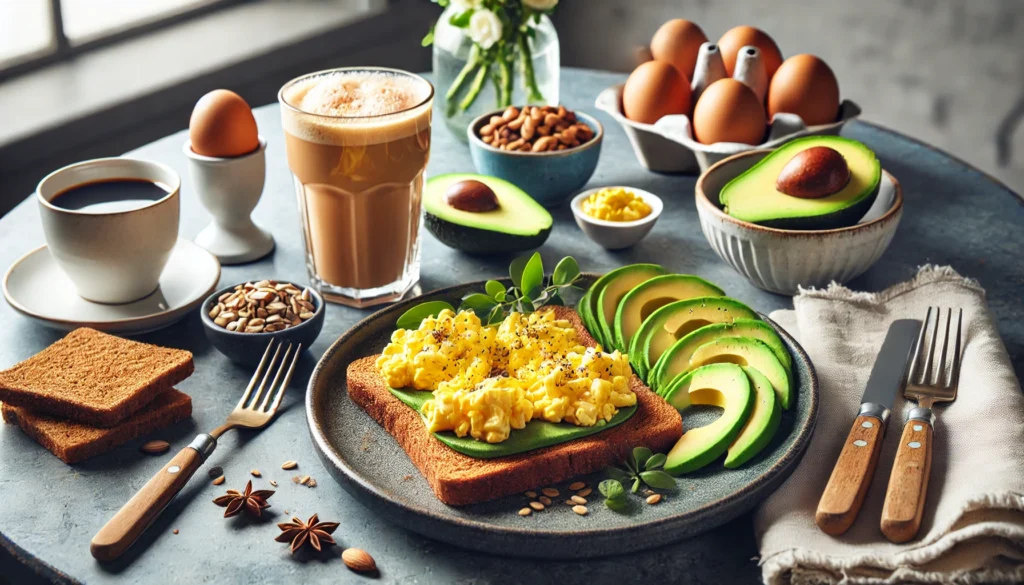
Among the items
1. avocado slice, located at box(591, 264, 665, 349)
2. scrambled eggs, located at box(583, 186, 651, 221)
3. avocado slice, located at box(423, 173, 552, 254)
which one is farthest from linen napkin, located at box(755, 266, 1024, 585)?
avocado slice, located at box(423, 173, 552, 254)

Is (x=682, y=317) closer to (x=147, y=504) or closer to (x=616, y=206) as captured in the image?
(x=616, y=206)

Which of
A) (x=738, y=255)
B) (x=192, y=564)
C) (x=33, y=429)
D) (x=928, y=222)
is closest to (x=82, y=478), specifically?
(x=33, y=429)

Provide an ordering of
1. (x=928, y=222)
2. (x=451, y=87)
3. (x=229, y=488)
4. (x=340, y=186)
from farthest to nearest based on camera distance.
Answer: (x=451, y=87) → (x=928, y=222) → (x=340, y=186) → (x=229, y=488)

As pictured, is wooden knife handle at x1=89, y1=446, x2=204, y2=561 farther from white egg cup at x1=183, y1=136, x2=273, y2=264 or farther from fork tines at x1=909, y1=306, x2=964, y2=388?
fork tines at x1=909, y1=306, x2=964, y2=388

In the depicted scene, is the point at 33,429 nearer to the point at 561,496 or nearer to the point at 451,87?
the point at 561,496

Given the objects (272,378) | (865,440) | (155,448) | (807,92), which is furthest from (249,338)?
(807,92)

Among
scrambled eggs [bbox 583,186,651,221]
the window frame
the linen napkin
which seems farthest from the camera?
the window frame
